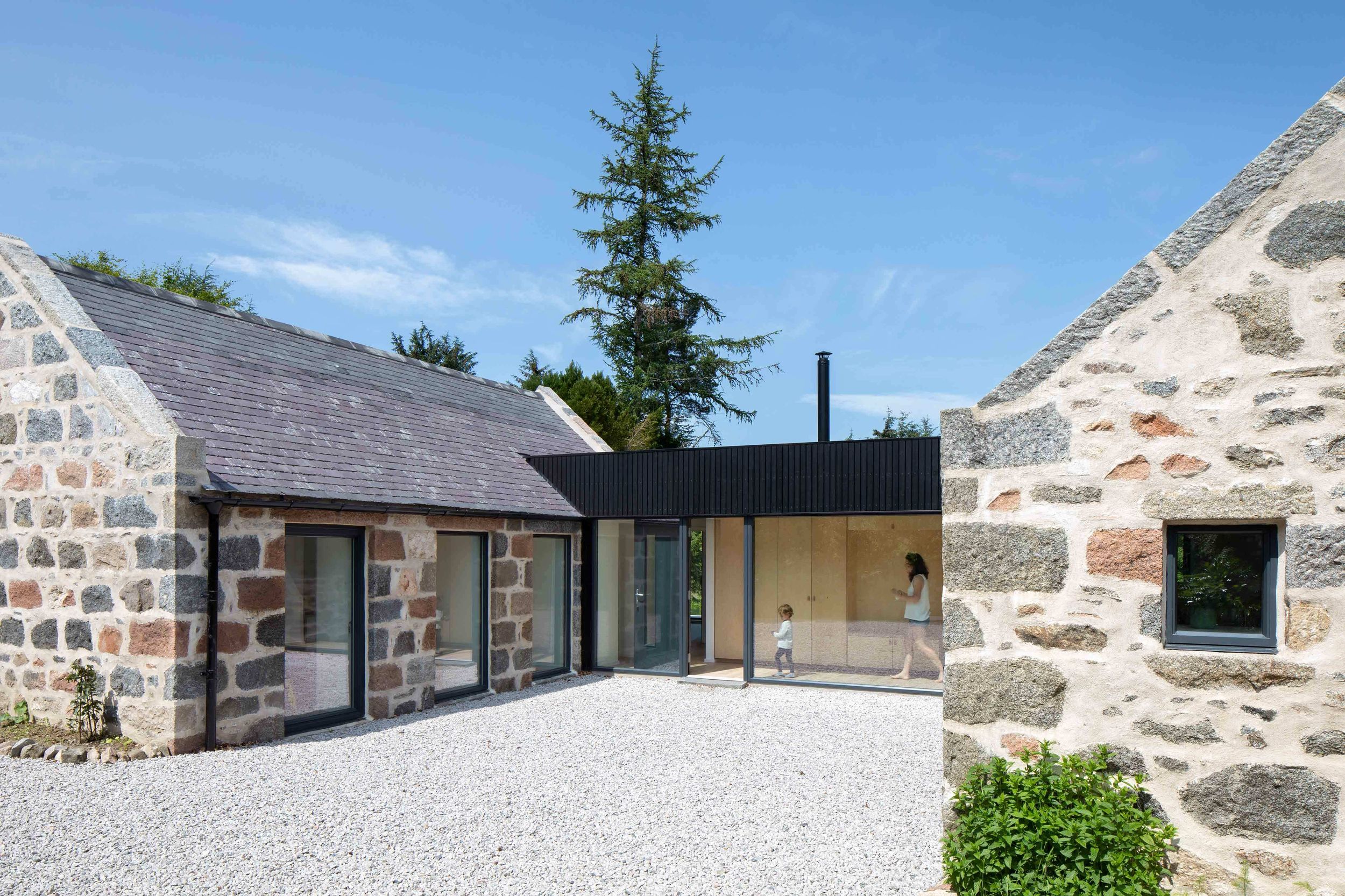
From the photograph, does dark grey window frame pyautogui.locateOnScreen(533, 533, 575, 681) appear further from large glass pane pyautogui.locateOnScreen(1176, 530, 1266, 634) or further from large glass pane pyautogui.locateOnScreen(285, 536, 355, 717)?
large glass pane pyautogui.locateOnScreen(1176, 530, 1266, 634)

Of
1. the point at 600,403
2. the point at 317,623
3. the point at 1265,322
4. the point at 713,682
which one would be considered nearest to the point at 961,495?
the point at 1265,322

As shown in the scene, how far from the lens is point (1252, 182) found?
4.30m

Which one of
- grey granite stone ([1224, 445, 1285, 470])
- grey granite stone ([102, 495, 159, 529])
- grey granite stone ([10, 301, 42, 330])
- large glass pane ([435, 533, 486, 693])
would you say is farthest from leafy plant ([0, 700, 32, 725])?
grey granite stone ([1224, 445, 1285, 470])

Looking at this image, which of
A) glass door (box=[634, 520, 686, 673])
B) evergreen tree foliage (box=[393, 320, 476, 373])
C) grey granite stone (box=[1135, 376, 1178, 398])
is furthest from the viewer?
evergreen tree foliage (box=[393, 320, 476, 373])

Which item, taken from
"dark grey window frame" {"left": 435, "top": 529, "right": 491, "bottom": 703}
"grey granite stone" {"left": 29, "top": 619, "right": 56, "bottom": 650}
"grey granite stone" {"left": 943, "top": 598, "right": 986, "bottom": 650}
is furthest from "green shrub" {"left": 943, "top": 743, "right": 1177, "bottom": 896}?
"grey granite stone" {"left": 29, "top": 619, "right": 56, "bottom": 650}

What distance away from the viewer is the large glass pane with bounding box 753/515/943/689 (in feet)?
38.2

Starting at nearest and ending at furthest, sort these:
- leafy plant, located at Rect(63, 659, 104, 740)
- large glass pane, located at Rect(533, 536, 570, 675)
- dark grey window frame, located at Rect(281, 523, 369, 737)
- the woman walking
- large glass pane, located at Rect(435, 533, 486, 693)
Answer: leafy plant, located at Rect(63, 659, 104, 740) < dark grey window frame, located at Rect(281, 523, 369, 737) < large glass pane, located at Rect(435, 533, 486, 693) < the woman walking < large glass pane, located at Rect(533, 536, 570, 675)

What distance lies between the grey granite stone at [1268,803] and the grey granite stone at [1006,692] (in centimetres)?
67

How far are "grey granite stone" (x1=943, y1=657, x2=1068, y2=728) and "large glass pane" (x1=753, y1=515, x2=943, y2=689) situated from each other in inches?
277

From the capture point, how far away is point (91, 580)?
→ 8438mm

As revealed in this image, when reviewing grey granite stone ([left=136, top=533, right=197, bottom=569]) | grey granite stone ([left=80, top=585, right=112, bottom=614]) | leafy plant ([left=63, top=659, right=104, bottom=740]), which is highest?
grey granite stone ([left=136, top=533, right=197, bottom=569])

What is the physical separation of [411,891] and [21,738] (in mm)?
5535

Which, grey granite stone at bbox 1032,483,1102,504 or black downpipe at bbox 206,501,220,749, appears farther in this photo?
black downpipe at bbox 206,501,220,749

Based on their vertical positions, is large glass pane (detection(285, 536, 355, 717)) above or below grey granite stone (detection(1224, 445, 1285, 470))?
below
